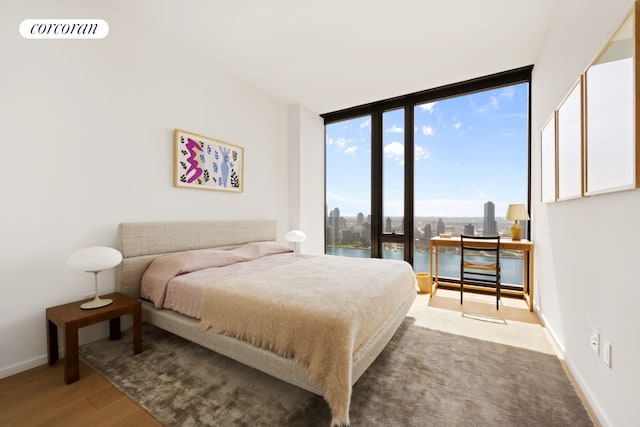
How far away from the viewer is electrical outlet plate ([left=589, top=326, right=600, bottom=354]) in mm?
1387

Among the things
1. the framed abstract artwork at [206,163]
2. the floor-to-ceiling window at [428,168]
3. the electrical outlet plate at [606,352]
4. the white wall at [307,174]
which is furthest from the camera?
the white wall at [307,174]

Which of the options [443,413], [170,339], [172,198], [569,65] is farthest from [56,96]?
[569,65]

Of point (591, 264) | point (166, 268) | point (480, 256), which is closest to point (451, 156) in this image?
point (480, 256)

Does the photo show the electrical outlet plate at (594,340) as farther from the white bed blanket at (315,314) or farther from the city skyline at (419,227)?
the city skyline at (419,227)

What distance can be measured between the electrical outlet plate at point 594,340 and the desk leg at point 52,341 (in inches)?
133

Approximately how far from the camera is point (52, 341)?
1888 millimetres

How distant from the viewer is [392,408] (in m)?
1.45

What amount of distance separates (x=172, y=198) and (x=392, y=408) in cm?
264

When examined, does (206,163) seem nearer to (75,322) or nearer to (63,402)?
(75,322)

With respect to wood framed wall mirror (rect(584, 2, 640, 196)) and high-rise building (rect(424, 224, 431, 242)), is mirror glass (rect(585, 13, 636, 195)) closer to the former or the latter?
wood framed wall mirror (rect(584, 2, 640, 196))

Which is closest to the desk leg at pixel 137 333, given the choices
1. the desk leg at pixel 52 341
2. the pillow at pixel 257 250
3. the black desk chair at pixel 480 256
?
the desk leg at pixel 52 341

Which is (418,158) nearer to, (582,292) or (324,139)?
(324,139)

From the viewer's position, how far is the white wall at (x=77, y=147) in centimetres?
179

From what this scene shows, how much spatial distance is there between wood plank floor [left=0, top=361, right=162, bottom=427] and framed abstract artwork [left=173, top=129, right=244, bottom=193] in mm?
1765
